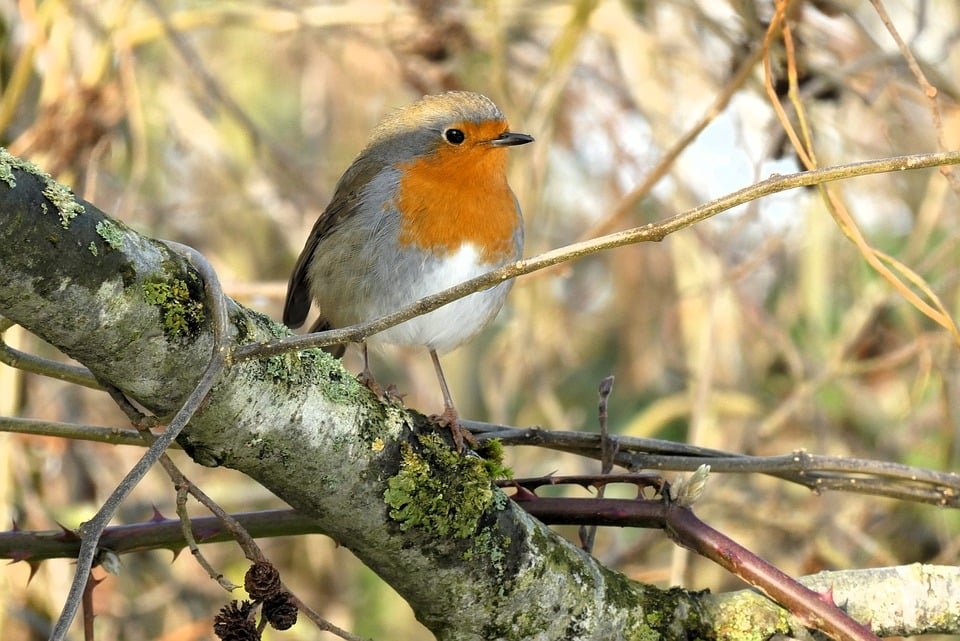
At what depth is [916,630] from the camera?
1874 millimetres

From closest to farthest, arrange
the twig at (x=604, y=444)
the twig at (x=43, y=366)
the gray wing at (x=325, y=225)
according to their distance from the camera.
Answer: the twig at (x=43, y=366) < the twig at (x=604, y=444) < the gray wing at (x=325, y=225)

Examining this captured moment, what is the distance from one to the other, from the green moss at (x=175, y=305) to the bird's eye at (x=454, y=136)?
1753mm

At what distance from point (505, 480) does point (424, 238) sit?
1.16m

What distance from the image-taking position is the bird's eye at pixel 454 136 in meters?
3.07

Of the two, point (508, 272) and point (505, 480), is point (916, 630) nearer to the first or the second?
point (505, 480)

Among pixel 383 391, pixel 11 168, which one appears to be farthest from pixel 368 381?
pixel 11 168

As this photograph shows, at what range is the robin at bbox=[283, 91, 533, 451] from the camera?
9.30ft

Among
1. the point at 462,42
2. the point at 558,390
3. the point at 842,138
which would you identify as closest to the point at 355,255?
the point at 462,42

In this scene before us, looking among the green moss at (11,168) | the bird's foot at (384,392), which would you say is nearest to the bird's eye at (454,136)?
the bird's foot at (384,392)

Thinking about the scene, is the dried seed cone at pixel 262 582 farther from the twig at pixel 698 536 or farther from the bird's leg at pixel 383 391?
the twig at pixel 698 536

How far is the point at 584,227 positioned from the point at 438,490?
3.95 meters

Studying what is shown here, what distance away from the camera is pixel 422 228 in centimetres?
286

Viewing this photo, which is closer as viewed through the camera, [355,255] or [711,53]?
[355,255]

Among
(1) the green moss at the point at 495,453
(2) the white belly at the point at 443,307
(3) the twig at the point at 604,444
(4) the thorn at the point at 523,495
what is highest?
(2) the white belly at the point at 443,307
